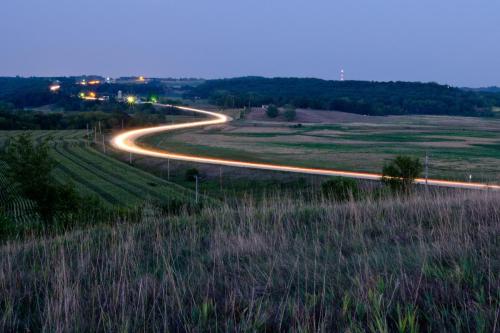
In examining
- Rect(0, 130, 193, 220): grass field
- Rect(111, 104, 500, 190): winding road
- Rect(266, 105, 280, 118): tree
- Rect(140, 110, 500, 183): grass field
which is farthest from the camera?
Rect(266, 105, 280, 118): tree

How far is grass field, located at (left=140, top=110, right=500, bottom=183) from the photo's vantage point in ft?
196

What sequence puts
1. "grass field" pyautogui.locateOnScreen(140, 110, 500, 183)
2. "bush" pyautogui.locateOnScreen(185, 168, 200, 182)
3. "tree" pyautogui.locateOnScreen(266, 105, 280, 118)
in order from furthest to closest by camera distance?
"tree" pyautogui.locateOnScreen(266, 105, 280, 118)
"grass field" pyautogui.locateOnScreen(140, 110, 500, 183)
"bush" pyautogui.locateOnScreen(185, 168, 200, 182)

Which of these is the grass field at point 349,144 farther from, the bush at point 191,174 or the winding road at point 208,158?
the bush at point 191,174

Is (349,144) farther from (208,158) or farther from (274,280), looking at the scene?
(274,280)

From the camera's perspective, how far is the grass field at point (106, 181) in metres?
37.3

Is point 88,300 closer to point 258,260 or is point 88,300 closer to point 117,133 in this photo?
point 258,260

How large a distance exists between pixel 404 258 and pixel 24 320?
3499 mm

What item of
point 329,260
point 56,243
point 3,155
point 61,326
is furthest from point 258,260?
point 3,155

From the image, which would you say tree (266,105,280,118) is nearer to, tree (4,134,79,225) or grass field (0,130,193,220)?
grass field (0,130,193,220)

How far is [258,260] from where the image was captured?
571cm

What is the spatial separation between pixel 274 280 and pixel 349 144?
265 ft

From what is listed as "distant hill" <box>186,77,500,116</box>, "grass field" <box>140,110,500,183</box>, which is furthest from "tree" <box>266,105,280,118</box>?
"distant hill" <box>186,77,500,116</box>

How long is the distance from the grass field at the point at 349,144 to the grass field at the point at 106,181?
1279 cm

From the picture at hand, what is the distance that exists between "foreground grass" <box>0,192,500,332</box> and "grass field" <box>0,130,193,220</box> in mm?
22943
